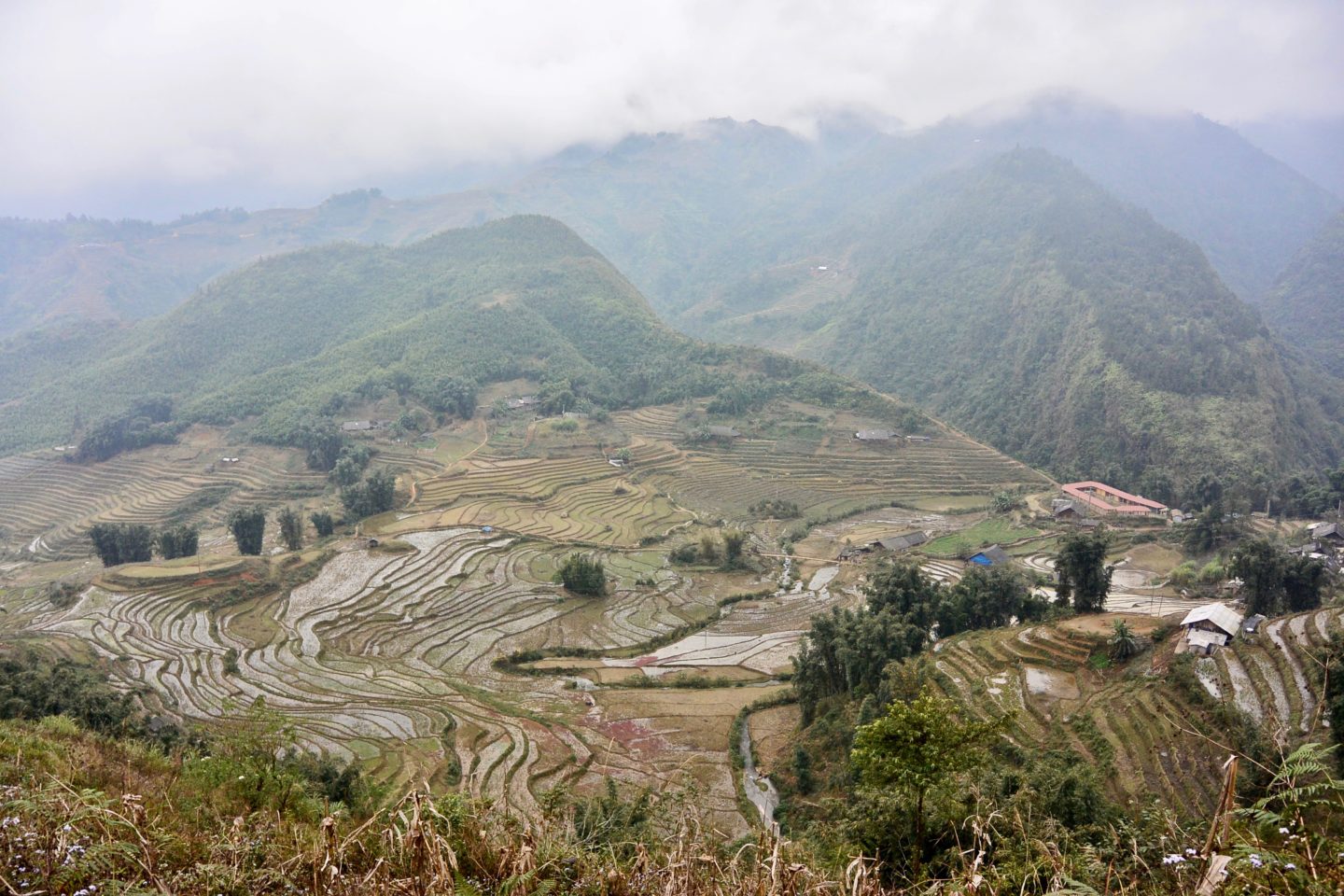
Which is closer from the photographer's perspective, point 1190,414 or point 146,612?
point 146,612

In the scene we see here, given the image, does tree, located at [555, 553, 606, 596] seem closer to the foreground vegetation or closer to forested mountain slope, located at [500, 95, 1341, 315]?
the foreground vegetation

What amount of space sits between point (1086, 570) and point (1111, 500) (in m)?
32.3

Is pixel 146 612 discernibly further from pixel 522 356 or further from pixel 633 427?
pixel 522 356

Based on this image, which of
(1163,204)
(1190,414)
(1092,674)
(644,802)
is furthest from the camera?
(1163,204)

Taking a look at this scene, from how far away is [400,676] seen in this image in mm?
26656

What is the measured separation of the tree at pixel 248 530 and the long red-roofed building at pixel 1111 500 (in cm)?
5304

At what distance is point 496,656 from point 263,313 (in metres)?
83.7

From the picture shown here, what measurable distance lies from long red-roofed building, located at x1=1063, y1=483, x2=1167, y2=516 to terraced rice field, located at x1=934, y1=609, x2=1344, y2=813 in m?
34.3

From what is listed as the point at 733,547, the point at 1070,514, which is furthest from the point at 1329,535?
the point at 733,547

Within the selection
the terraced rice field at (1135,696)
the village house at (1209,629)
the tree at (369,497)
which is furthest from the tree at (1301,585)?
the tree at (369,497)

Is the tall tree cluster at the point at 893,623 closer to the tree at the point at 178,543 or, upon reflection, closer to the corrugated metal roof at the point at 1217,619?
the corrugated metal roof at the point at 1217,619

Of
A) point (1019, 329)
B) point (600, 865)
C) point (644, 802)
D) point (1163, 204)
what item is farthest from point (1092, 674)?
point (1163, 204)

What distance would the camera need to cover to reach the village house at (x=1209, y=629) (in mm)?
18375

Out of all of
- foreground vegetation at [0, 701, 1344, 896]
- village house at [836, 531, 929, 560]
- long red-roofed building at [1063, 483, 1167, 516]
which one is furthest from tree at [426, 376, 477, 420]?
foreground vegetation at [0, 701, 1344, 896]
